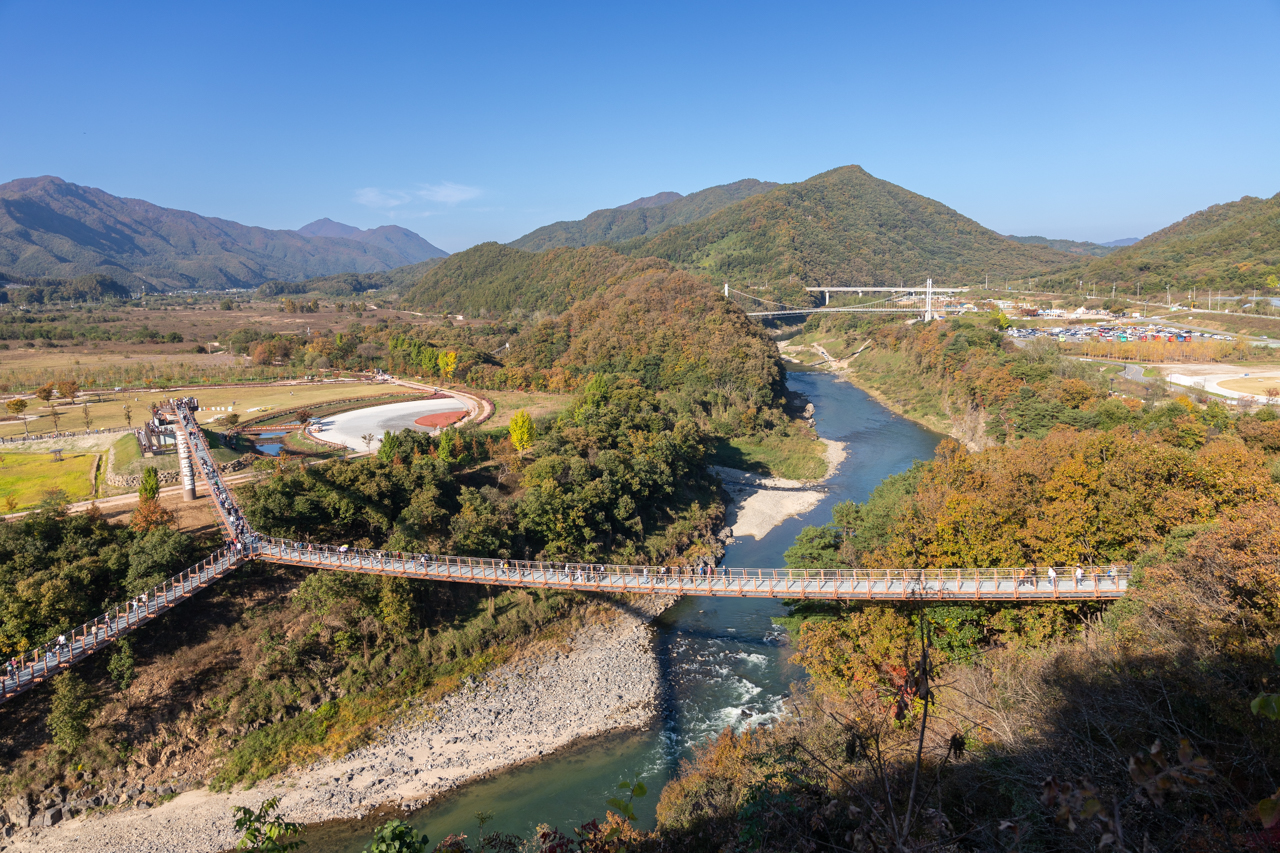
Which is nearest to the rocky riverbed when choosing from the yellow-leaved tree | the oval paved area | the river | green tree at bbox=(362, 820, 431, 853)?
the river

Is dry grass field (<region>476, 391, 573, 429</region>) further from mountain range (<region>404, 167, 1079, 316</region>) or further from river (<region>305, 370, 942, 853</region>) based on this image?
mountain range (<region>404, 167, 1079, 316</region>)

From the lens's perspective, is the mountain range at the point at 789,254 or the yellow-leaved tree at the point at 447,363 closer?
the yellow-leaved tree at the point at 447,363

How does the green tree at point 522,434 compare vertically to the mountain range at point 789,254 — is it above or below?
below

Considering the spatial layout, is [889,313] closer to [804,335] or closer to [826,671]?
[804,335]

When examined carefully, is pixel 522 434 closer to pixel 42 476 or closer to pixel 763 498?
pixel 763 498

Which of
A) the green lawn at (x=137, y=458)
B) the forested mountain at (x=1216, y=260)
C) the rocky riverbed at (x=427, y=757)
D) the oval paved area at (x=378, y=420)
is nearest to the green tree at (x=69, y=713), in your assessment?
the rocky riverbed at (x=427, y=757)

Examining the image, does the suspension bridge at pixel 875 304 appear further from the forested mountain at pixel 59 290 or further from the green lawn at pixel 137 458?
the forested mountain at pixel 59 290
